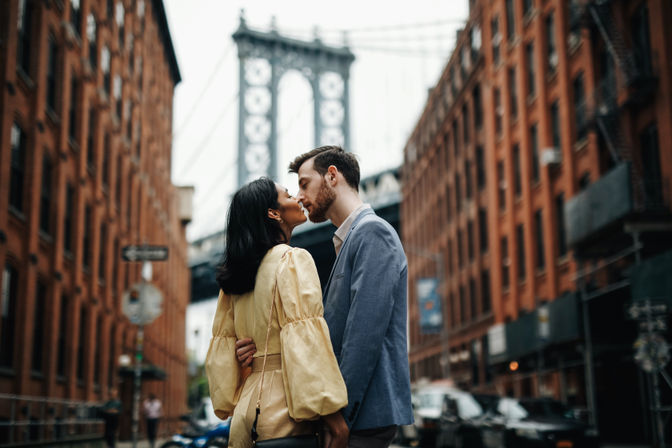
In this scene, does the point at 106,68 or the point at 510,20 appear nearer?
the point at 106,68

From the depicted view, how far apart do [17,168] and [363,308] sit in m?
18.7

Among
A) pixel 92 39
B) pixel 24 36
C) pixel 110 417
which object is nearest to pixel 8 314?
pixel 110 417

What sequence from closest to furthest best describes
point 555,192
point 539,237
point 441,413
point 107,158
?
point 441,413
point 107,158
point 555,192
point 539,237

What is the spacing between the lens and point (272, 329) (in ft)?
10.6

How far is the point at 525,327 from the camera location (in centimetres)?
3047

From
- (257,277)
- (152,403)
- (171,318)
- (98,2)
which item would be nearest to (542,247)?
(152,403)

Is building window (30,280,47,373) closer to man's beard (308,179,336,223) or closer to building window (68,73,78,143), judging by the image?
building window (68,73,78,143)

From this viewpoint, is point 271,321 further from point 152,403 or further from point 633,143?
point 152,403

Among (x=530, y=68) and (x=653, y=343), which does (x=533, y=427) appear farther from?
(x=530, y=68)

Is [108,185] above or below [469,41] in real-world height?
below

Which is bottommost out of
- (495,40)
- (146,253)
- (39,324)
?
(39,324)

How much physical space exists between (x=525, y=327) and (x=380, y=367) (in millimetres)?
28278

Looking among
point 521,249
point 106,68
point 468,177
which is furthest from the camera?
point 468,177

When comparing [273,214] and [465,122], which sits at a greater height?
[465,122]
